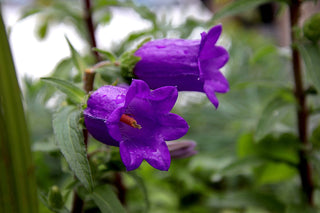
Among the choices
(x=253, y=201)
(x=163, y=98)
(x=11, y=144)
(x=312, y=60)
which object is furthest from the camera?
(x=253, y=201)

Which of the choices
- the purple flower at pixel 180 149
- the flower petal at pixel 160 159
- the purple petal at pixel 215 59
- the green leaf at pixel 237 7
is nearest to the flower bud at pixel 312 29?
the green leaf at pixel 237 7

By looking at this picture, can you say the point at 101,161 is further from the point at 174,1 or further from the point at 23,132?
the point at 174,1

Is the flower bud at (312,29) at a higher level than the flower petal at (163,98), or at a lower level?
higher

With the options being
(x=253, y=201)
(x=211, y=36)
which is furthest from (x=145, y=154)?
(x=253, y=201)

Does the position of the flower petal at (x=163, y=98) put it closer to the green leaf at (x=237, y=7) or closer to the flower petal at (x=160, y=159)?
the flower petal at (x=160, y=159)

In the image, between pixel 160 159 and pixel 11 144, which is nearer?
pixel 11 144

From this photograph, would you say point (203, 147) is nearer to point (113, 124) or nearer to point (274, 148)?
point (274, 148)

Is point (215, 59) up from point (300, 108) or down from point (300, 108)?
up
